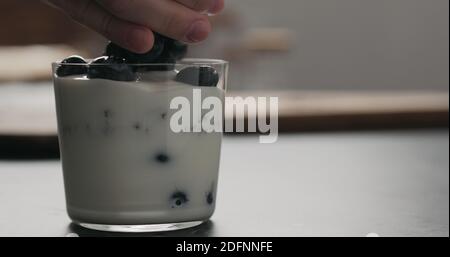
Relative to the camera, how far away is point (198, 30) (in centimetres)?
64

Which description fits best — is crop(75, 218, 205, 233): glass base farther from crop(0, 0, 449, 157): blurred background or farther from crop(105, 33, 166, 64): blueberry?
crop(0, 0, 449, 157): blurred background

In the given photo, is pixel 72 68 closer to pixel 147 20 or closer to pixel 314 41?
pixel 147 20

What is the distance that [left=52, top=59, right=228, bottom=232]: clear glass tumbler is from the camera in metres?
0.64

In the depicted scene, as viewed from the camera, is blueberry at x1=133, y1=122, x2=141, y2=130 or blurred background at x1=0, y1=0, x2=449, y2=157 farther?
blurred background at x1=0, y1=0, x2=449, y2=157

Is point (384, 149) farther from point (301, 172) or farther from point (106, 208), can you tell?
point (106, 208)

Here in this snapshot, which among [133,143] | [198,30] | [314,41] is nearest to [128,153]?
[133,143]

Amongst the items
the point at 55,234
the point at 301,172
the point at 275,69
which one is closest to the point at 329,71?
the point at 275,69

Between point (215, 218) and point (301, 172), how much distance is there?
1.00 ft

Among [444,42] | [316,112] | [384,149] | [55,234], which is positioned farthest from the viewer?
[444,42]

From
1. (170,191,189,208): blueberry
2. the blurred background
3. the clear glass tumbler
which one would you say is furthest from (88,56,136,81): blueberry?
the blurred background

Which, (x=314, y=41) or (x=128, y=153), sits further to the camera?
(x=314, y=41)

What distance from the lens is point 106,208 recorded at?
0.65 meters

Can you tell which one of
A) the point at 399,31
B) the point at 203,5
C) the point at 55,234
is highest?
the point at 399,31

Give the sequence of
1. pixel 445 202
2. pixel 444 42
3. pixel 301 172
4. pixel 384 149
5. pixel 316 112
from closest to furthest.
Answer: pixel 445 202 < pixel 301 172 < pixel 384 149 < pixel 316 112 < pixel 444 42
